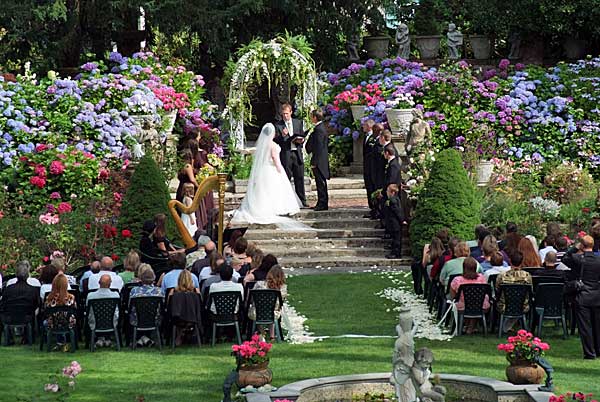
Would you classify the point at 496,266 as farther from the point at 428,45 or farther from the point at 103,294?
the point at 428,45

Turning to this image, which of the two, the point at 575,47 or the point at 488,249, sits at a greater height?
the point at 575,47

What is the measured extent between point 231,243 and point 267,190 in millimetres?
5190

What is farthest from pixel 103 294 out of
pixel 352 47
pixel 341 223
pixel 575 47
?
pixel 575 47

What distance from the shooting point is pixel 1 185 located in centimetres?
2308

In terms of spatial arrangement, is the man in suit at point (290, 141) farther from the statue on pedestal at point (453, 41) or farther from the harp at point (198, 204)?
the statue on pedestal at point (453, 41)

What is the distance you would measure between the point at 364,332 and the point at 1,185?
27.4ft

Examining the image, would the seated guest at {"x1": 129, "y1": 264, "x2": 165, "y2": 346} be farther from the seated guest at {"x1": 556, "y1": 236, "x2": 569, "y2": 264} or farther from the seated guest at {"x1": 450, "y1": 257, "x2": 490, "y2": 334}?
the seated guest at {"x1": 556, "y1": 236, "x2": 569, "y2": 264}

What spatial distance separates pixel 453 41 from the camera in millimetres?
31391

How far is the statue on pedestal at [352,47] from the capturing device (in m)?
32.3

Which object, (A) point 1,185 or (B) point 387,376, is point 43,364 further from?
(A) point 1,185

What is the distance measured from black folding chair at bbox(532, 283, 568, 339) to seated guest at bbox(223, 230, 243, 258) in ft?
13.0

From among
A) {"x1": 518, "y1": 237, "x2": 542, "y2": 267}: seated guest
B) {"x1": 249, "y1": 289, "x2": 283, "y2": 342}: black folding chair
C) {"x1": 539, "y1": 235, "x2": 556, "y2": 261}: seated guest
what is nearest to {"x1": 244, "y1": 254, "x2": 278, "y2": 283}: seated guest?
{"x1": 249, "y1": 289, "x2": 283, "y2": 342}: black folding chair

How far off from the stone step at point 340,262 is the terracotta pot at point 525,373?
868 cm

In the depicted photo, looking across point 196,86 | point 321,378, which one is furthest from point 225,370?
point 196,86
